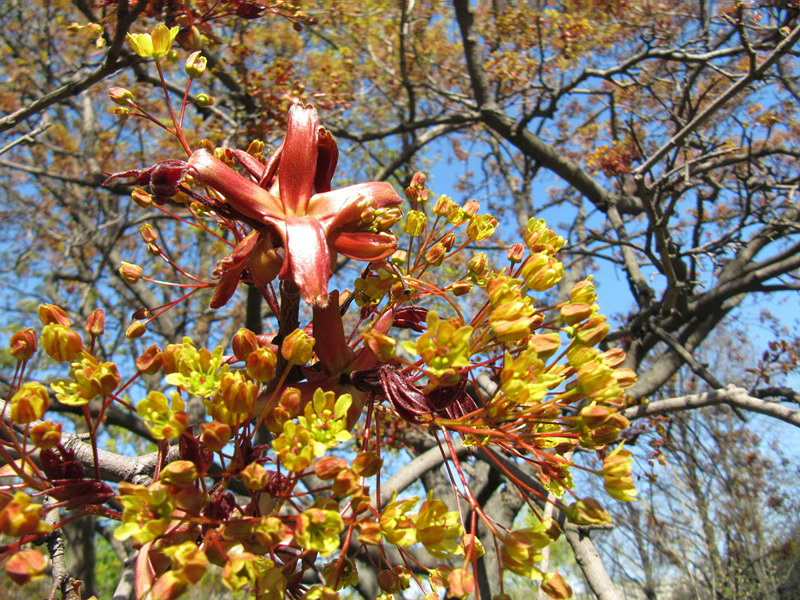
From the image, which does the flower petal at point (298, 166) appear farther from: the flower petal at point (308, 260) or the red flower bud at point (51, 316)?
the red flower bud at point (51, 316)

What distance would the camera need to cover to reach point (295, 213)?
1.07 m

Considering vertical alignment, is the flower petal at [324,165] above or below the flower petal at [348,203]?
above

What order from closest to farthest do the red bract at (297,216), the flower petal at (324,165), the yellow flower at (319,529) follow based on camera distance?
the yellow flower at (319,529) → the red bract at (297,216) → the flower petal at (324,165)

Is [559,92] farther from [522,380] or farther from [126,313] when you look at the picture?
[126,313]

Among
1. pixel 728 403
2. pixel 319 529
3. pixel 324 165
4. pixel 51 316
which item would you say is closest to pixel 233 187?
pixel 324 165

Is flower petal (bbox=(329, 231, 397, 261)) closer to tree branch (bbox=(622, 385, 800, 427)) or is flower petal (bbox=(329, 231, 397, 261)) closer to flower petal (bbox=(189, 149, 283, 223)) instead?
flower petal (bbox=(189, 149, 283, 223))

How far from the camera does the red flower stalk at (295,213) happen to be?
3.12 ft

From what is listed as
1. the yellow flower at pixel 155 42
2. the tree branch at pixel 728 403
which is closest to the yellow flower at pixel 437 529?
the yellow flower at pixel 155 42

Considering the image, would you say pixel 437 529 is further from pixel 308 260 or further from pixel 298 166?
pixel 298 166

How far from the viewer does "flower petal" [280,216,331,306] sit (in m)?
0.91

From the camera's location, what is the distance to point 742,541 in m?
6.86

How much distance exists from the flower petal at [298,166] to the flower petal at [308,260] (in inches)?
3.6

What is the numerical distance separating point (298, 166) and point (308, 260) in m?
0.25

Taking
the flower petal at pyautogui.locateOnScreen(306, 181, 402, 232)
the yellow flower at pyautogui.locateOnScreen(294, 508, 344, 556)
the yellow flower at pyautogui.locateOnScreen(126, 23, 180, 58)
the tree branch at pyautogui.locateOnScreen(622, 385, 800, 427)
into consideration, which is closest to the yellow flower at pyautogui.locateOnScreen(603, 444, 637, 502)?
the yellow flower at pyautogui.locateOnScreen(294, 508, 344, 556)
